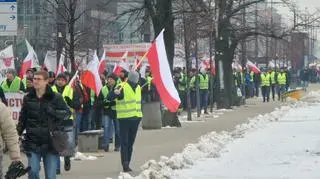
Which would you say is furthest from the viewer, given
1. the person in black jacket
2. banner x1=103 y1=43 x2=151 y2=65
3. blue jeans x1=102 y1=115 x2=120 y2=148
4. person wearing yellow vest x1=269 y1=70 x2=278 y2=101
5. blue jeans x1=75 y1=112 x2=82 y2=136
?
person wearing yellow vest x1=269 y1=70 x2=278 y2=101

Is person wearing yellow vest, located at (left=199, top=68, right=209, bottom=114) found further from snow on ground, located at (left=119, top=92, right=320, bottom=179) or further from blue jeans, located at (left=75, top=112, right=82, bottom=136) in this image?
blue jeans, located at (left=75, top=112, right=82, bottom=136)

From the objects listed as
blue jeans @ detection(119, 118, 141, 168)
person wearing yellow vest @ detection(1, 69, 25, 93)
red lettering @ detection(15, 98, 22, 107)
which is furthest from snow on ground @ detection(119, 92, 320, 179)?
person wearing yellow vest @ detection(1, 69, 25, 93)

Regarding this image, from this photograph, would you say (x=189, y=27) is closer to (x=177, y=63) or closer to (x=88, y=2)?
(x=177, y=63)

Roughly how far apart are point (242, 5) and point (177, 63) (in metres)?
5.35

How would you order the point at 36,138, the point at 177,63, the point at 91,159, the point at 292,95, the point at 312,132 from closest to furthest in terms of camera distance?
the point at 36,138 < the point at 91,159 < the point at 312,132 < the point at 177,63 < the point at 292,95

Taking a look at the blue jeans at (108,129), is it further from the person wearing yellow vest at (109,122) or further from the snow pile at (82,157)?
the snow pile at (82,157)

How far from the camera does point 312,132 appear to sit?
21219 millimetres

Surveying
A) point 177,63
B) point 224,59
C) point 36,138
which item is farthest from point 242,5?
point 36,138

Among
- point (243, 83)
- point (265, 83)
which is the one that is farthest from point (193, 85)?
point (243, 83)

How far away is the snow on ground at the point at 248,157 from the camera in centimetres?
1251

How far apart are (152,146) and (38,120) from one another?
925 centimetres

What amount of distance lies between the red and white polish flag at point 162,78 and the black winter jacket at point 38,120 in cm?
561

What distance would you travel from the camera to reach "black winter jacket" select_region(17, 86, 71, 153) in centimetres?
863

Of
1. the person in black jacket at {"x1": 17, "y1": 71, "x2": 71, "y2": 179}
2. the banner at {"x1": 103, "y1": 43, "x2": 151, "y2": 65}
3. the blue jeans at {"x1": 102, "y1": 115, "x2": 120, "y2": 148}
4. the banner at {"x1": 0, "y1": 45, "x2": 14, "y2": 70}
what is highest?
the banner at {"x1": 103, "y1": 43, "x2": 151, "y2": 65}
